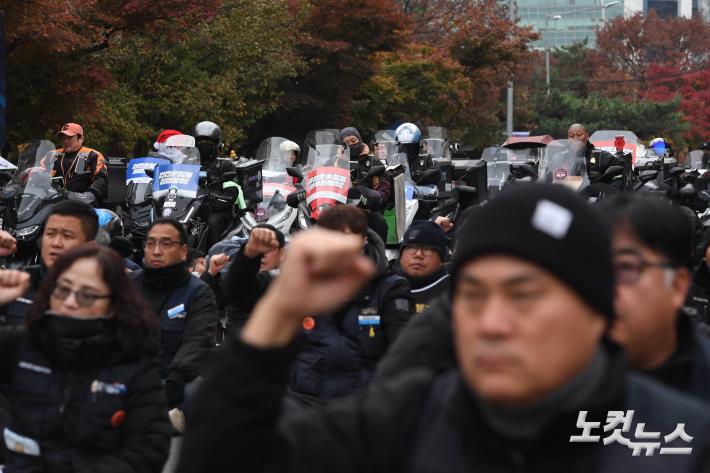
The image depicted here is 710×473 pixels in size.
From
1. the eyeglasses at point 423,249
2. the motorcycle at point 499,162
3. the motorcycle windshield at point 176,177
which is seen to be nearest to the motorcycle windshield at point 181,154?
the motorcycle windshield at point 176,177

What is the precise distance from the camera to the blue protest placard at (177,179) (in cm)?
1341

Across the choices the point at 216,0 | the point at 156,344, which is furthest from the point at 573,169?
the point at 156,344

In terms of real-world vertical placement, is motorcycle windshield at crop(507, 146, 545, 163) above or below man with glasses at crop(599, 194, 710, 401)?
below

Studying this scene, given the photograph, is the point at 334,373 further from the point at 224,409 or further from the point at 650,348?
the point at 224,409

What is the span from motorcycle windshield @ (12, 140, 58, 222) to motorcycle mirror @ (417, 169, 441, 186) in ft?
17.9

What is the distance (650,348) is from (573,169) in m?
13.0

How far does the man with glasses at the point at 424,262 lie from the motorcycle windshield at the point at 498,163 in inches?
557

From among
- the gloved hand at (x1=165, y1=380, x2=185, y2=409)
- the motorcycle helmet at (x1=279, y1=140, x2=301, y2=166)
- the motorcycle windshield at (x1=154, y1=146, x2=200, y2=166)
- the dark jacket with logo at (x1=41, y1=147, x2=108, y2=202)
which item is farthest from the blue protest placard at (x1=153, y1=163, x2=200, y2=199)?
the gloved hand at (x1=165, y1=380, x2=185, y2=409)

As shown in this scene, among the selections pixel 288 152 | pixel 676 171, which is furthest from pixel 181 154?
pixel 676 171

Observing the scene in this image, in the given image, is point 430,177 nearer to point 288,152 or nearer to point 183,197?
point 288,152

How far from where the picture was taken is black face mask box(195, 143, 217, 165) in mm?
14422

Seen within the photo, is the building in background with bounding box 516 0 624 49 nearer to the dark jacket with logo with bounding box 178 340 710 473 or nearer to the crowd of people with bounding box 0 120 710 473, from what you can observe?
the crowd of people with bounding box 0 120 710 473

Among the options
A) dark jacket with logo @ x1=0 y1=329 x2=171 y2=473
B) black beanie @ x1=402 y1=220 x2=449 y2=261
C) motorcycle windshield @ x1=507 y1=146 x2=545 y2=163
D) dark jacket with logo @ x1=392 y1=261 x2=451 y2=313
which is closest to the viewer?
dark jacket with logo @ x1=0 y1=329 x2=171 y2=473

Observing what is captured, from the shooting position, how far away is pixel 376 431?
8.36 feet
